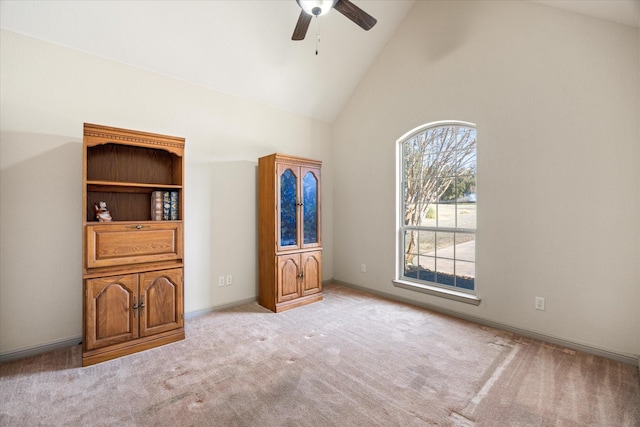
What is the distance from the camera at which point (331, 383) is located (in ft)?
6.80

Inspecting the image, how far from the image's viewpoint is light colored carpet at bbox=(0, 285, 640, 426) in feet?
5.70

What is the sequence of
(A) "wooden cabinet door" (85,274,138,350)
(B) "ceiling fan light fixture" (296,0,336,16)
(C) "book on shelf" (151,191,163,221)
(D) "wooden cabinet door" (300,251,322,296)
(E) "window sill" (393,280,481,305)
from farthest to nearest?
1. (D) "wooden cabinet door" (300,251,322,296)
2. (E) "window sill" (393,280,481,305)
3. (C) "book on shelf" (151,191,163,221)
4. (A) "wooden cabinet door" (85,274,138,350)
5. (B) "ceiling fan light fixture" (296,0,336,16)

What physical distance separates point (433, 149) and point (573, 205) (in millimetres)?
1564

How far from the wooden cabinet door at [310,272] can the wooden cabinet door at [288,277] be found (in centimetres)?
10

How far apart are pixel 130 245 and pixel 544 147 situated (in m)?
3.90

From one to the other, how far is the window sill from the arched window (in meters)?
0.02

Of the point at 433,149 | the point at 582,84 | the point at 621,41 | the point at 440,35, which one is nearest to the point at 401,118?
the point at 433,149

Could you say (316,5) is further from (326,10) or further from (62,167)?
(62,167)

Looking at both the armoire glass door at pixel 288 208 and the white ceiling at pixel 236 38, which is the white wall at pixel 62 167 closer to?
the white ceiling at pixel 236 38

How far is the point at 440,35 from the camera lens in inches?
135

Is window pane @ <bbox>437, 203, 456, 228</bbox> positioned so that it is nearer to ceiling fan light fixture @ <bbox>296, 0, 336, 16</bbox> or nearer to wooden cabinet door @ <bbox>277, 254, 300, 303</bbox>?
wooden cabinet door @ <bbox>277, 254, 300, 303</bbox>

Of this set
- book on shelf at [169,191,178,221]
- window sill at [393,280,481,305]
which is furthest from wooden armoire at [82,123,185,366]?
window sill at [393,280,481,305]

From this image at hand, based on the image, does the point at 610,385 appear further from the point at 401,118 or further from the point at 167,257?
the point at 167,257

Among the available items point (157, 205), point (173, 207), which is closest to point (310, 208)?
point (173, 207)
